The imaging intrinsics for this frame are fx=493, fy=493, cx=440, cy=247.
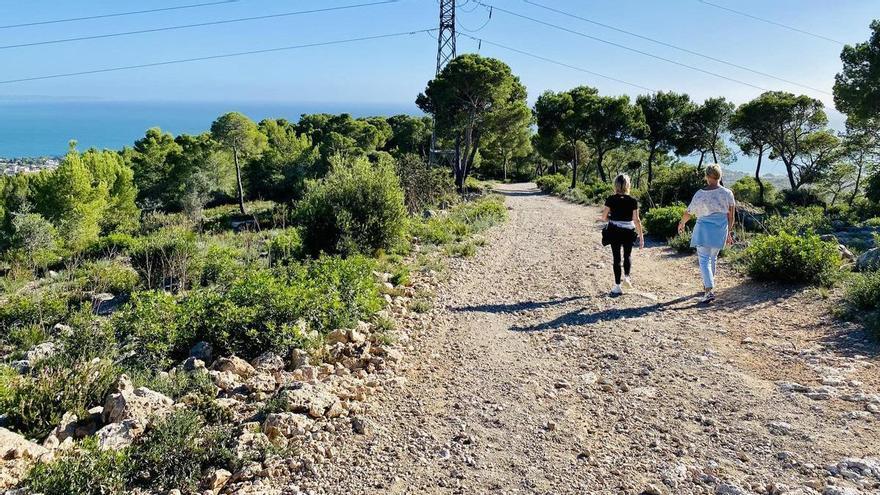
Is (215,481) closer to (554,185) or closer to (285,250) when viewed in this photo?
(285,250)

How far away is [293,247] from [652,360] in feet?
26.8

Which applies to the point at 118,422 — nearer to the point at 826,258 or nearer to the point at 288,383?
the point at 288,383

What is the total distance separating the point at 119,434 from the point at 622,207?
641 centimetres

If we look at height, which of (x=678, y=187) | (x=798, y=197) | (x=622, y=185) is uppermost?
(x=622, y=185)

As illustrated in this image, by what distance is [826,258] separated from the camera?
23.1ft

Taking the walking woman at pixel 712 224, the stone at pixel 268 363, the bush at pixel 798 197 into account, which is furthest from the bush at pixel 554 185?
the stone at pixel 268 363

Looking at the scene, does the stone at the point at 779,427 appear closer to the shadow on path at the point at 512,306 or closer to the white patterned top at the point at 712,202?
the shadow on path at the point at 512,306

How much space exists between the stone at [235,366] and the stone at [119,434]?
3.69ft

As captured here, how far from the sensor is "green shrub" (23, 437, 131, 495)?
277cm

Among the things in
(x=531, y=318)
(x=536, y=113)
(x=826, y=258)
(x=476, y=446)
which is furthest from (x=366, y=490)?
(x=536, y=113)

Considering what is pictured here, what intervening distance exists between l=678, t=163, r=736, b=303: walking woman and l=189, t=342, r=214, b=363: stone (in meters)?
6.20

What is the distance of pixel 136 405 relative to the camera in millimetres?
3646

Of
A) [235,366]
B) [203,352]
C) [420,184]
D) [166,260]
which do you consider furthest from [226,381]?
[420,184]

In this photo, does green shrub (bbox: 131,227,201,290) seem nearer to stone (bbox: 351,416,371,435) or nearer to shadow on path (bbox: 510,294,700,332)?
shadow on path (bbox: 510,294,700,332)
